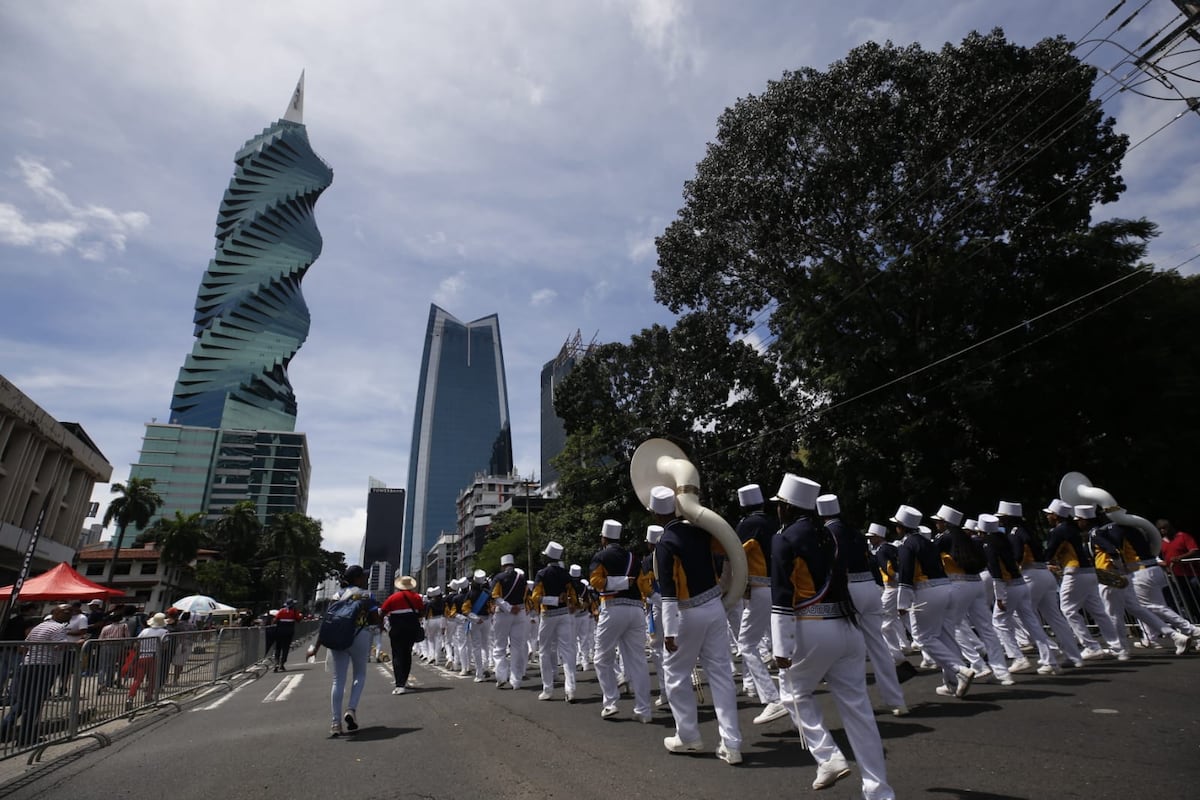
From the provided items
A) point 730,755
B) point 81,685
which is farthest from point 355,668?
point 730,755

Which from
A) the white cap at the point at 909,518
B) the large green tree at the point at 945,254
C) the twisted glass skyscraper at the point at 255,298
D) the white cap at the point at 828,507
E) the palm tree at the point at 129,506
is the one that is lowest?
the white cap at the point at 828,507

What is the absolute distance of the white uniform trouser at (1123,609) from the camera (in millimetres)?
8945

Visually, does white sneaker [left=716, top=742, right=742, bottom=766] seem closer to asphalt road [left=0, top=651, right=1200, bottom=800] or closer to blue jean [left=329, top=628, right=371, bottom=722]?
asphalt road [left=0, top=651, right=1200, bottom=800]

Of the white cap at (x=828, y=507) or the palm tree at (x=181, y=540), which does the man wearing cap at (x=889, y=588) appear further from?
the palm tree at (x=181, y=540)

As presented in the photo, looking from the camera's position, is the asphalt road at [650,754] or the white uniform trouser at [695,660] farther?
the white uniform trouser at [695,660]

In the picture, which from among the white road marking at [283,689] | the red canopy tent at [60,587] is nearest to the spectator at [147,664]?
the white road marking at [283,689]

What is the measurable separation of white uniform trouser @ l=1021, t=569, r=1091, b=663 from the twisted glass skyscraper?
169244mm

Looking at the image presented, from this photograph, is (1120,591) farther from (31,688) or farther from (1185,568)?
(31,688)

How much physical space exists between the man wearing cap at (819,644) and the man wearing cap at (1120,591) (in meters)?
6.88

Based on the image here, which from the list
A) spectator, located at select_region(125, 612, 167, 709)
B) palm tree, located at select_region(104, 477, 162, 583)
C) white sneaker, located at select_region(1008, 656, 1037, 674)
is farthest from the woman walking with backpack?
palm tree, located at select_region(104, 477, 162, 583)

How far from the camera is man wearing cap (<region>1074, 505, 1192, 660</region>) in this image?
352 inches

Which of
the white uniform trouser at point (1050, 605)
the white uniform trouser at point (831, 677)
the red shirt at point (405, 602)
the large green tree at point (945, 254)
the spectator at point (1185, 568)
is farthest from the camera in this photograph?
the large green tree at point (945, 254)

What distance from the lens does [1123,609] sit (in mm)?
8977

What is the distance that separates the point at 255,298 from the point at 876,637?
585ft
